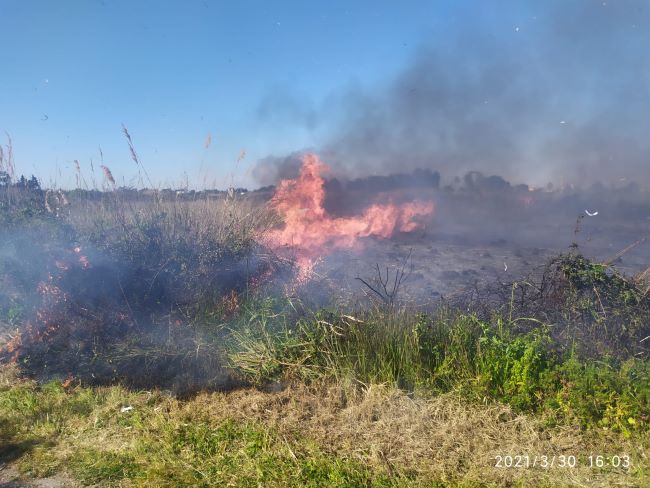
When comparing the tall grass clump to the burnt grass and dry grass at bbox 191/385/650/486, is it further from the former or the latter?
dry grass at bbox 191/385/650/486

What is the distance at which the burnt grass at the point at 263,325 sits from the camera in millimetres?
3848

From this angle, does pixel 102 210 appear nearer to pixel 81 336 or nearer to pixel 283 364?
pixel 81 336

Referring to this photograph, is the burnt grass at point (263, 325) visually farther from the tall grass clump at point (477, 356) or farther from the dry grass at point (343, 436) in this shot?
the dry grass at point (343, 436)

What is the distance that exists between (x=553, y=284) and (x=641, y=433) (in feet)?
6.02

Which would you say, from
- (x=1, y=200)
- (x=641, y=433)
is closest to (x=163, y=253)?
(x=1, y=200)

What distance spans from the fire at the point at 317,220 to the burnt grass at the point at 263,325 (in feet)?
4.11

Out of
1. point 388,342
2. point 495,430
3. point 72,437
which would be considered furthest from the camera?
point 388,342

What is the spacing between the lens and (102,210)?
673 centimetres

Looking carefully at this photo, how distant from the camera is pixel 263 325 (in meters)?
4.70

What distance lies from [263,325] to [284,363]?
520mm

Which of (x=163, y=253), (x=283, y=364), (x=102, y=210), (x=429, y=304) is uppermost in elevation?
(x=102, y=210)

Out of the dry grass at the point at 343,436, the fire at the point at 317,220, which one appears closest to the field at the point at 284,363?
the dry grass at the point at 343,436

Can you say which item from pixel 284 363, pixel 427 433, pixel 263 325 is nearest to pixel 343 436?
pixel 427 433

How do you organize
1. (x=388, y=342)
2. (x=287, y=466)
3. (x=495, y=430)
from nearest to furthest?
(x=287, y=466) < (x=495, y=430) < (x=388, y=342)
